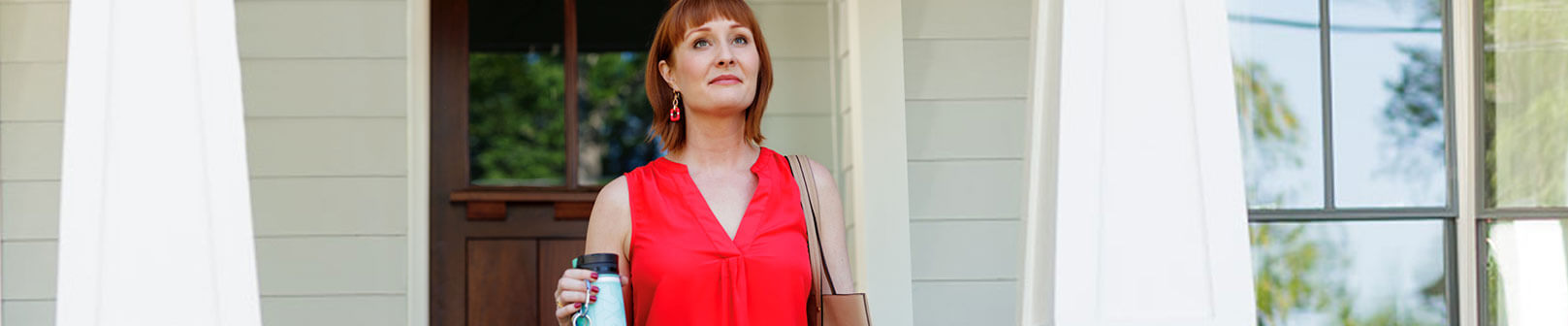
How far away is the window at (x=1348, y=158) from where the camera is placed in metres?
4.10

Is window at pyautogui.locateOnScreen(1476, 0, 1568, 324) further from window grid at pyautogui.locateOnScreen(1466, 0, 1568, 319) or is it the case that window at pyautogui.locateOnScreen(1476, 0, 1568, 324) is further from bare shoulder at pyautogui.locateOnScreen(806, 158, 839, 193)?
bare shoulder at pyautogui.locateOnScreen(806, 158, 839, 193)

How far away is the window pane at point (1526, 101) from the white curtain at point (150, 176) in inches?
132

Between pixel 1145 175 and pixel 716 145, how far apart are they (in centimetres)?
77

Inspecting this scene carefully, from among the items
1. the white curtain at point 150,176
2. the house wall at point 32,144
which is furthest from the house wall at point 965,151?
the house wall at point 32,144

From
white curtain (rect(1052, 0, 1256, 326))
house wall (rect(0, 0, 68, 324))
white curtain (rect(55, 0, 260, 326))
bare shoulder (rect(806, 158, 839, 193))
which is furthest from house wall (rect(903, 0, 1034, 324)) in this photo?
house wall (rect(0, 0, 68, 324))

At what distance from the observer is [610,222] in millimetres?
2654

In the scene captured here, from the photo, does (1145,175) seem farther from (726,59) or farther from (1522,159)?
(1522,159)

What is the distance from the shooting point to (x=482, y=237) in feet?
13.8

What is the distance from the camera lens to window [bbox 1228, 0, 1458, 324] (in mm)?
4102

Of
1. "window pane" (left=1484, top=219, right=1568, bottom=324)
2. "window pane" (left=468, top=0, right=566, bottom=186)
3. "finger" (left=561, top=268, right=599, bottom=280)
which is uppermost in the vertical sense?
"window pane" (left=468, top=0, right=566, bottom=186)

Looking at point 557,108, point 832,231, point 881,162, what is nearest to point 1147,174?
point 832,231

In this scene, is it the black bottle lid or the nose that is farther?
the nose

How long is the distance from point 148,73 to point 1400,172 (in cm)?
331

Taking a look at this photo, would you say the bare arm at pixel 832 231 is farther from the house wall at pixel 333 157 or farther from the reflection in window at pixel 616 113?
the house wall at pixel 333 157
